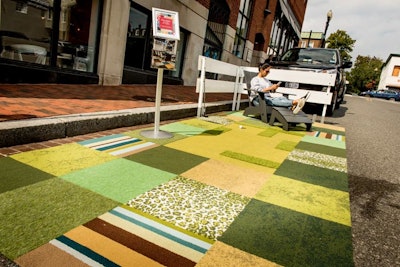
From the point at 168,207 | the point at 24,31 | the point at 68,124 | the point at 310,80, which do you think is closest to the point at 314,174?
the point at 168,207

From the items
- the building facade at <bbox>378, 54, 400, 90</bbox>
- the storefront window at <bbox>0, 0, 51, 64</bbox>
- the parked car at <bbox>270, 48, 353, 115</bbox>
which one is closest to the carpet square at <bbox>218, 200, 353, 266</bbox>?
the storefront window at <bbox>0, 0, 51, 64</bbox>

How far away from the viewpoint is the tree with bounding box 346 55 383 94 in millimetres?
70375

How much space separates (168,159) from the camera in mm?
3643

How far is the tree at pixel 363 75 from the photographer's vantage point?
70.4 meters

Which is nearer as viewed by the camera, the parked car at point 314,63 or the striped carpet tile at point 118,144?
the striped carpet tile at point 118,144

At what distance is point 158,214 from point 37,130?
7.23 feet

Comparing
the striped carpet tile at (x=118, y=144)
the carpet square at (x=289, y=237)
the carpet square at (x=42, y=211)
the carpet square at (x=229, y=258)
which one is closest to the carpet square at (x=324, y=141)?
the striped carpet tile at (x=118, y=144)

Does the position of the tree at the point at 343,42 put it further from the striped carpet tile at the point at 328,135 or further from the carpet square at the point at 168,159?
the carpet square at the point at 168,159

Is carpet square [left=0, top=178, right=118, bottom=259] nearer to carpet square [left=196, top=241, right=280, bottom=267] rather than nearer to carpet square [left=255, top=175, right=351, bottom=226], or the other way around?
carpet square [left=196, top=241, right=280, bottom=267]

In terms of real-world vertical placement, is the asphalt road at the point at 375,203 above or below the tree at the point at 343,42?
below

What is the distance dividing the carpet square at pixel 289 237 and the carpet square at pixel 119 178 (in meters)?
0.95

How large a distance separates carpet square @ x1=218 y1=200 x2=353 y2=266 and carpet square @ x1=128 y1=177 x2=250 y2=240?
0.36ft

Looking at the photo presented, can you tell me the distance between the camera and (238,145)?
476cm

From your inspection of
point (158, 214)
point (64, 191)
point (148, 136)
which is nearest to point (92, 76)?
point (148, 136)
